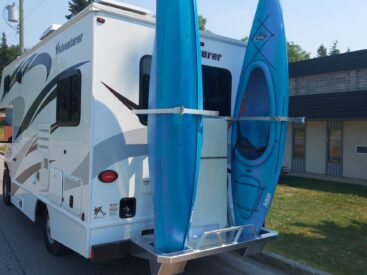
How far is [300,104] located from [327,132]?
1.62 metres

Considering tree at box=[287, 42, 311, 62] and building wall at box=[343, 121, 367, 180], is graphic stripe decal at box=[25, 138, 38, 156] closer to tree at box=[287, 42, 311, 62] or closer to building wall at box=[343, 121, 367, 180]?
building wall at box=[343, 121, 367, 180]

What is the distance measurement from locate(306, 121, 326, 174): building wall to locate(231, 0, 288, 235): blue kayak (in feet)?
43.0

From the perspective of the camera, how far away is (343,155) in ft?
53.7

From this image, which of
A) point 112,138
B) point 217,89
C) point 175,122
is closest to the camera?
point 175,122

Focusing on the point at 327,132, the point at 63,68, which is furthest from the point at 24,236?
the point at 327,132

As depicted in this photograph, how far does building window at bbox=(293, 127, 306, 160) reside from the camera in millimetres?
18161

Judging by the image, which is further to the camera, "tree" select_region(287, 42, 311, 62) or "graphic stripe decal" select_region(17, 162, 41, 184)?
"tree" select_region(287, 42, 311, 62)

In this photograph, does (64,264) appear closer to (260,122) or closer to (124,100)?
(124,100)

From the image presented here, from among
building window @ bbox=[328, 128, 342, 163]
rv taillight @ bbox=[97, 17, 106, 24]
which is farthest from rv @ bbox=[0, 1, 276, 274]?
building window @ bbox=[328, 128, 342, 163]

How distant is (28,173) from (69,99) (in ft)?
7.10

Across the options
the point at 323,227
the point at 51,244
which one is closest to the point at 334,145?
the point at 323,227

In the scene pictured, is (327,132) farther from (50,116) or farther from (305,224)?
(50,116)

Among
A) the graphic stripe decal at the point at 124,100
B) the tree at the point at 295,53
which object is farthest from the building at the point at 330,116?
the tree at the point at 295,53

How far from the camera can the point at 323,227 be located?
7.15 meters
